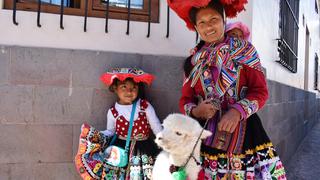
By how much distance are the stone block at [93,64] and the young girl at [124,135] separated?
143 mm

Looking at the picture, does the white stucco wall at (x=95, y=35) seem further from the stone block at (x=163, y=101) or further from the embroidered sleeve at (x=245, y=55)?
the embroidered sleeve at (x=245, y=55)

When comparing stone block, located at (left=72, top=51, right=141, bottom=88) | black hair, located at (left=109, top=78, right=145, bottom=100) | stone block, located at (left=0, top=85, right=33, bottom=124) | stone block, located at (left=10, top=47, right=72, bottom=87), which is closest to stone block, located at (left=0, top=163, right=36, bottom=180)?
stone block, located at (left=0, top=85, right=33, bottom=124)

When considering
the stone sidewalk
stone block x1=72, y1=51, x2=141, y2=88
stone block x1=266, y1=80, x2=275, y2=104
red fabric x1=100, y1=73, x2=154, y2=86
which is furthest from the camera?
the stone sidewalk

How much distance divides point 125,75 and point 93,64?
384 millimetres

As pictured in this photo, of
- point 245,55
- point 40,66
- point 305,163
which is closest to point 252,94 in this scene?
point 245,55

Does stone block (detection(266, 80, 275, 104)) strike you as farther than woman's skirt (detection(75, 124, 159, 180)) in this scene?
Yes

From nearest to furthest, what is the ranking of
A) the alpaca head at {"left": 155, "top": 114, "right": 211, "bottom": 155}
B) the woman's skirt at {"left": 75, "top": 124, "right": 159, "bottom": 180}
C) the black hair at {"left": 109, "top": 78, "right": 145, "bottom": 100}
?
the alpaca head at {"left": 155, "top": 114, "right": 211, "bottom": 155} < the woman's skirt at {"left": 75, "top": 124, "right": 159, "bottom": 180} < the black hair at {"left": 109, "top": 78, "right": 145, "bottom": 100}

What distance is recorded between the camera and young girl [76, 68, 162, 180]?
8.71ft

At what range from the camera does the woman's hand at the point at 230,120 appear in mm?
1903

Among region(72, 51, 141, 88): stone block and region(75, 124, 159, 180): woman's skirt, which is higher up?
region(72, 51, 141, 88): stone block

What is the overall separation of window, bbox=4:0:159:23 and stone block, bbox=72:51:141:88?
1.10 ft

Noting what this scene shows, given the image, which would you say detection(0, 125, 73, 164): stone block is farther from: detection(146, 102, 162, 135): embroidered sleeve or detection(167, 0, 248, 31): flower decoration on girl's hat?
detection(167, 0, 248, 31): flower decoration on girl's hat

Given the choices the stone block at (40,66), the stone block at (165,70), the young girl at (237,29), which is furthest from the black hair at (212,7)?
the stone block at (40,66)

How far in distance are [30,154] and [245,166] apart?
5.78 feet
